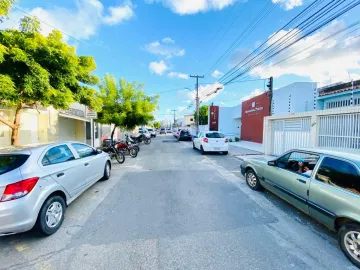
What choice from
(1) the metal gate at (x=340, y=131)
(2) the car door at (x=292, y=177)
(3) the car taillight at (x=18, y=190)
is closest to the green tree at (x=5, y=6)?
(3) the car taillight at (x=18, y=190)

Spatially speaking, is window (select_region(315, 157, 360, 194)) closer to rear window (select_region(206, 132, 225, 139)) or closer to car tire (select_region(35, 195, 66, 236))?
car tire (select_region(35, 195, 66, 236))

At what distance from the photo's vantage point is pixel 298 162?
155 inches

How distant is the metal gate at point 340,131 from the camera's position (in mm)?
6176

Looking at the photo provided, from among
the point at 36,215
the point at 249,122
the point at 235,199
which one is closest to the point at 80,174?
the point at 36,215

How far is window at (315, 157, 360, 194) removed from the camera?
2507 mm

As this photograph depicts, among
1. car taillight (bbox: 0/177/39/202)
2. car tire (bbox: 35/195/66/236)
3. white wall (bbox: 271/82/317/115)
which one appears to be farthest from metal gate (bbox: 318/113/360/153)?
car taillight (bbox: 0/177/39/202)

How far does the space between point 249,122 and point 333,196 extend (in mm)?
17475

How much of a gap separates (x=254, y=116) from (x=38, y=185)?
1822cm

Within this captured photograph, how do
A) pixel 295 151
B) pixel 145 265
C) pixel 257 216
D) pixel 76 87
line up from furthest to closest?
pixel 76 87
pixel 295 151
pixel 257 216
pixel 145 265

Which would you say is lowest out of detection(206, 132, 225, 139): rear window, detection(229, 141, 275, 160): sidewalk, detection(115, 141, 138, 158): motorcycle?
detection(229, 141, 275, 160): sidewalk

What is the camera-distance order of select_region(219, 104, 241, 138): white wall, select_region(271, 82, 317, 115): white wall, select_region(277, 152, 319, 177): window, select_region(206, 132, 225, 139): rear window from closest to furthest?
select_region(277, 152, 319, 177): window < select_region(206, 132, 225, 139): rear window < select_region(271, 82, 317, 115): white wall < select_region(219, 104, 241, 138): white wall

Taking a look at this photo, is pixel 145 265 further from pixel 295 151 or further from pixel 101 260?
pixel 295 151

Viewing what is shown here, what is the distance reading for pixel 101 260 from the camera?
7.66 ft

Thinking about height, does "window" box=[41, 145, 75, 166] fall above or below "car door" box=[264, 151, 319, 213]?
above
